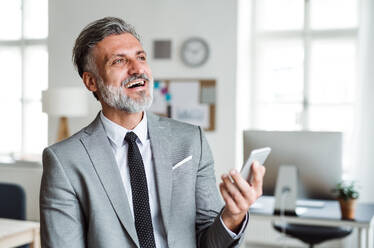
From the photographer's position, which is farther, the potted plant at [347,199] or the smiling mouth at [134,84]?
the potted plant at [347,199]

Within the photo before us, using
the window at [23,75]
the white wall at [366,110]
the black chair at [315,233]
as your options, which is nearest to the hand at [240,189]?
the black chair at [315,233]

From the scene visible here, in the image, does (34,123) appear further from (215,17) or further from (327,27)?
(327,27)

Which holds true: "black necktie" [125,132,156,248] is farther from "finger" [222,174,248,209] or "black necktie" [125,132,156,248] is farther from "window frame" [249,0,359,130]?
"window frame" [249,0,359,130]

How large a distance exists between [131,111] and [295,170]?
151 centimetres

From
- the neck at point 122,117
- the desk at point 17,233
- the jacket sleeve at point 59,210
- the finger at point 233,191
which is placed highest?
the neck at point 122,117

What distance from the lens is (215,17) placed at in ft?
15.7

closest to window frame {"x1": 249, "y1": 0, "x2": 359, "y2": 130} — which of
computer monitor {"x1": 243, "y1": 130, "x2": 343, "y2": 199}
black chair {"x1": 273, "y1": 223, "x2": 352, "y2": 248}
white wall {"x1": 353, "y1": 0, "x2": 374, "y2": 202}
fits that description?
white wall {"x1": 353, "y1": 0, "x2": 374, "y2": 202}

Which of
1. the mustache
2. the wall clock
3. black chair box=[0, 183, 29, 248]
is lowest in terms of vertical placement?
black chair box=[0, 183, 29, 248]

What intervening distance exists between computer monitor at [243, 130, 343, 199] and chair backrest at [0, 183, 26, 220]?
147 cm

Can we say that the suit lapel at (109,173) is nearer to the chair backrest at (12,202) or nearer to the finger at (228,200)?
the finger at (228,200)

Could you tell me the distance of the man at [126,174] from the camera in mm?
1590

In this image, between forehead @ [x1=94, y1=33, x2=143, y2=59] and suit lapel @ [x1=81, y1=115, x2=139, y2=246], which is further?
forehead @ [x1=94, y1=33, x2=143, y2=59]

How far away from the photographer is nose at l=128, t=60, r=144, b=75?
1.68 meters

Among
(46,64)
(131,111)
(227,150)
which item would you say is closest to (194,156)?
(131,111)
